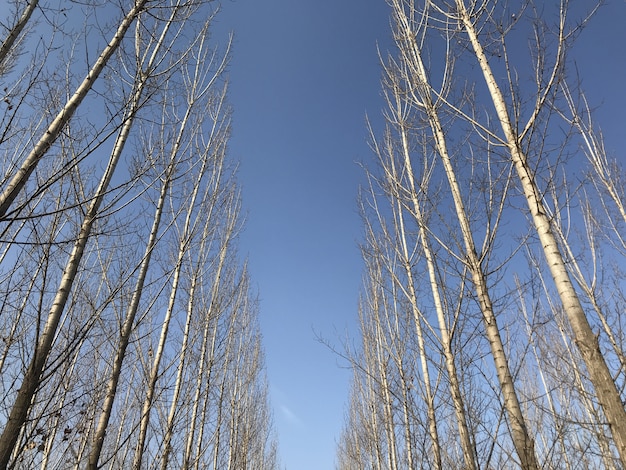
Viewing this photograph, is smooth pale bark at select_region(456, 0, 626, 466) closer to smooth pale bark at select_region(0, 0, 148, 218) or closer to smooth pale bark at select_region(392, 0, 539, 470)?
smooth pale bark at select_region(392, 0, 539, 470)

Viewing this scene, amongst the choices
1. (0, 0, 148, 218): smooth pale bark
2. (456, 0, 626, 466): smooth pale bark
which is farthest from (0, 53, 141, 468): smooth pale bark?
(456, 0, 626, 466): smooth pale bark

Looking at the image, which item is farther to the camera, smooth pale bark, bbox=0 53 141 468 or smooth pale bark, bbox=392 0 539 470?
smooth pale bark, bbox=392 0 539 470

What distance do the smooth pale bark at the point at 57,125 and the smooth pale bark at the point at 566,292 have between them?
2933mm

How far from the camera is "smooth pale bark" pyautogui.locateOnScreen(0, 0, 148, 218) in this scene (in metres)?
1.85

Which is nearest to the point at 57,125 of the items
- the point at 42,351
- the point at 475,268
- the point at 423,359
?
the point at 42,351

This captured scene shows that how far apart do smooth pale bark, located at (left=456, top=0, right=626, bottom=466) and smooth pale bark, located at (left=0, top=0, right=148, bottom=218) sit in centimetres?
293

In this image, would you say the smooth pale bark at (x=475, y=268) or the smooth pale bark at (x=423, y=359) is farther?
the smooth pale bark at (x=423, y=359)

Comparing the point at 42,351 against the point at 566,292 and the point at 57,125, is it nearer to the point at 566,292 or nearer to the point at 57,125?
the point at 57,125

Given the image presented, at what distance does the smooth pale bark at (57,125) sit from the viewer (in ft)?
6.08

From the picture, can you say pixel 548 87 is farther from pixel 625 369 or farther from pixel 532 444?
pixel 532 444

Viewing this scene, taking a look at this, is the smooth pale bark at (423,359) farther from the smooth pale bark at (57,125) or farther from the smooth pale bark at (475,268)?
the smooth pale bark at (57,125)

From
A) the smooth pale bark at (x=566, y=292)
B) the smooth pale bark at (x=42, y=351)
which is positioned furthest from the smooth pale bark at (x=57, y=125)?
the smooth pale bark at (x=566, y=292)

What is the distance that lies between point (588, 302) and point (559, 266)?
568 centimetres

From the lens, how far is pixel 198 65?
241 inches
